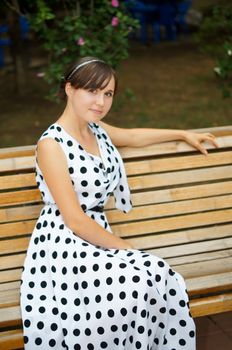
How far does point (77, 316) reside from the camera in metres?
3.25

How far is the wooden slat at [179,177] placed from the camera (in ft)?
13.2

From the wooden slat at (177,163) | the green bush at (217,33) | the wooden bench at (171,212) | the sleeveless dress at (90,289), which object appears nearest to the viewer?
the sleeveless dress at (90,289)

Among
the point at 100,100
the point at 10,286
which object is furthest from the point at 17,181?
the point at 100,100

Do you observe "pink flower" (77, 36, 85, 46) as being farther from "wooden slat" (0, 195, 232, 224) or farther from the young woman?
the young woman

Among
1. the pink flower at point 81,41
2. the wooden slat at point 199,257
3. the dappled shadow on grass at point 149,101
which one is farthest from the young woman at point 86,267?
the dappled shadow on grass at point 149,101

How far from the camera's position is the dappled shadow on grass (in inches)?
368

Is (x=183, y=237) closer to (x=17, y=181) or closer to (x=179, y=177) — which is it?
(x=179, y=177)

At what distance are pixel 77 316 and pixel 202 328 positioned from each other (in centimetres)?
111

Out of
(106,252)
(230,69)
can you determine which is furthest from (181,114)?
(106,252)

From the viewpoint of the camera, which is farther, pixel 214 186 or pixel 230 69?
pixel 230 69

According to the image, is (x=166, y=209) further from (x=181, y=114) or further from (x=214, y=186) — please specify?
(x=181, y=114)

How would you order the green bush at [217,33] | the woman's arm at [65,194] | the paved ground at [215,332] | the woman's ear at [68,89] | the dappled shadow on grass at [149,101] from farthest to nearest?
1. the dappled shadow on grass at [149,101]
2. the green bush at [217,33]
3. the paved ground at [215,332]
4. the woman's ear at [68,89]
5. the woman's arm at [65,194]

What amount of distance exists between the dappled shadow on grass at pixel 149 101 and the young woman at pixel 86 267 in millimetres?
3549

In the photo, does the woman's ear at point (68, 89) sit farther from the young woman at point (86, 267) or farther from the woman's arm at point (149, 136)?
the woman's arm at point (149, 136)
